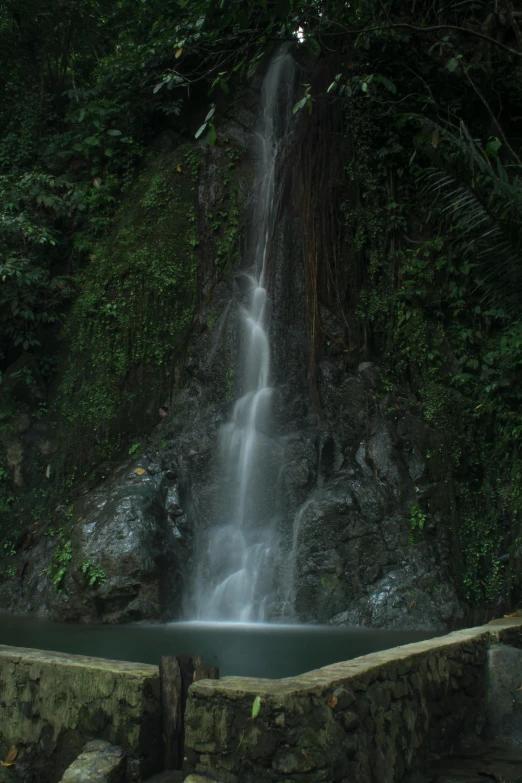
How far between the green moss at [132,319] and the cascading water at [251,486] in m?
0.99

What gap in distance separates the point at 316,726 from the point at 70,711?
1.36 metres

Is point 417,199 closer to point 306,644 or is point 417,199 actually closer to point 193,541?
point 193,541

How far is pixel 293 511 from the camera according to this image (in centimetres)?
777

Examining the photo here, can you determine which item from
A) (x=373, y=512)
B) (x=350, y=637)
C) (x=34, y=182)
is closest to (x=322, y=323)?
(x=373, y=512)

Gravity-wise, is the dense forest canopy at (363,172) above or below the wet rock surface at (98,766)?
above

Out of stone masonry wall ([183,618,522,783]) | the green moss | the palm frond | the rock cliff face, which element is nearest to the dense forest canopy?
the palm frond

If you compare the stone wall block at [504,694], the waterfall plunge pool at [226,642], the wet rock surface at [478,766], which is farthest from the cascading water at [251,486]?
the wet rock surface at [478,766]

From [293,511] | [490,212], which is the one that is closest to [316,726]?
[490,212]

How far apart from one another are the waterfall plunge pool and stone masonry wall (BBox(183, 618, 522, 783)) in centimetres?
117

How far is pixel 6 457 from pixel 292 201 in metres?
5.33

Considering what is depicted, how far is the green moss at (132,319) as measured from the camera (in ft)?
30.6

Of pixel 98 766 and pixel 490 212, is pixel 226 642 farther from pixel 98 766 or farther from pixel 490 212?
pixel 490 212

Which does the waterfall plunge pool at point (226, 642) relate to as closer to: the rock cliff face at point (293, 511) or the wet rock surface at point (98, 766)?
the rock cliff face at point (293, 511)

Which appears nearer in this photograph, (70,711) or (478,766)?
(70,711)
